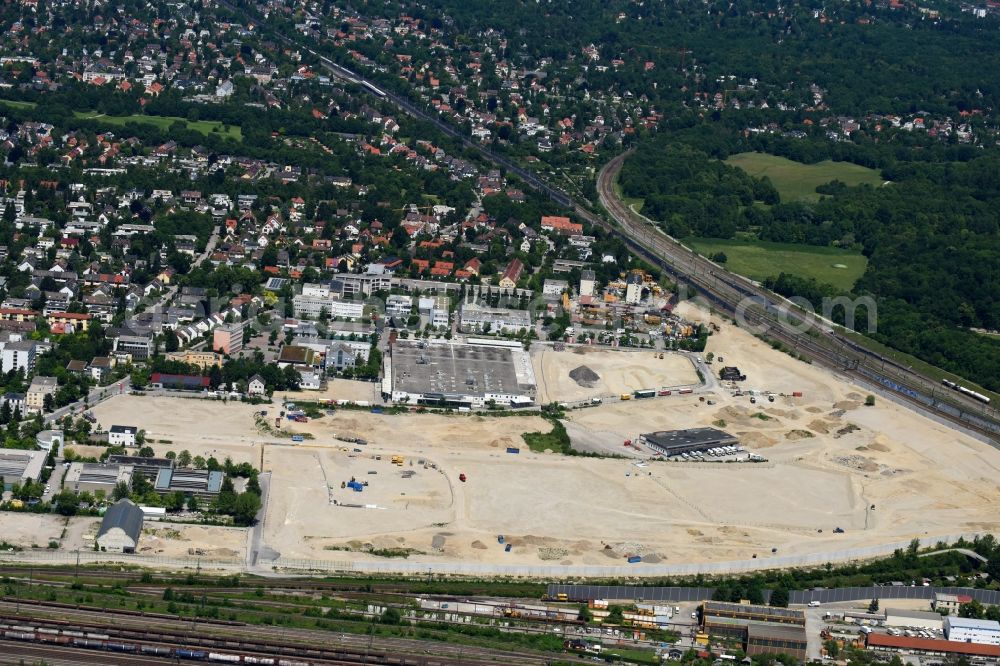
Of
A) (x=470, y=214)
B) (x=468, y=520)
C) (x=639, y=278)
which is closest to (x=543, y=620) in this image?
(x=468, y=520)

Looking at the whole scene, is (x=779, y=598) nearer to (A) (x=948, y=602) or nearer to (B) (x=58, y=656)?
(A) (x=948, y=602)

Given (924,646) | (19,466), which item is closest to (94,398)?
(19,466)

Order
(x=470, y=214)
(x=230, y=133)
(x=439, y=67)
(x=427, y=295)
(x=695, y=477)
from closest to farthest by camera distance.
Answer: (x=695, y=477) → (x=427, y=295) → (x=470, y=214) → (x=230, y=133) → (x=439, y=67)

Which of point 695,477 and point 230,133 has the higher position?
point 230,133

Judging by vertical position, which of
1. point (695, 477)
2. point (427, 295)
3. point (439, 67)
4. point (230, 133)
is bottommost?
point (695, 477)

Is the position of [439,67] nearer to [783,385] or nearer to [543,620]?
[783,385]

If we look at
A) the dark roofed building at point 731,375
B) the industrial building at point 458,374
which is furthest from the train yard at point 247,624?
the dark roofed building at point 731,375

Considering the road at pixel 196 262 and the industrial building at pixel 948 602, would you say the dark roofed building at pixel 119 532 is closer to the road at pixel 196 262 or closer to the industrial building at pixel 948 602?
the road at pixel 196 262

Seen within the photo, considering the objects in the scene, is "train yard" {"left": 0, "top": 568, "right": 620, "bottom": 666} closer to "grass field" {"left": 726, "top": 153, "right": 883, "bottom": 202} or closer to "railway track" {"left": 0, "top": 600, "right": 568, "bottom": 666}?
"railway track" {"left": 0, "top": 600, "right": 568, "bottom": 666}
